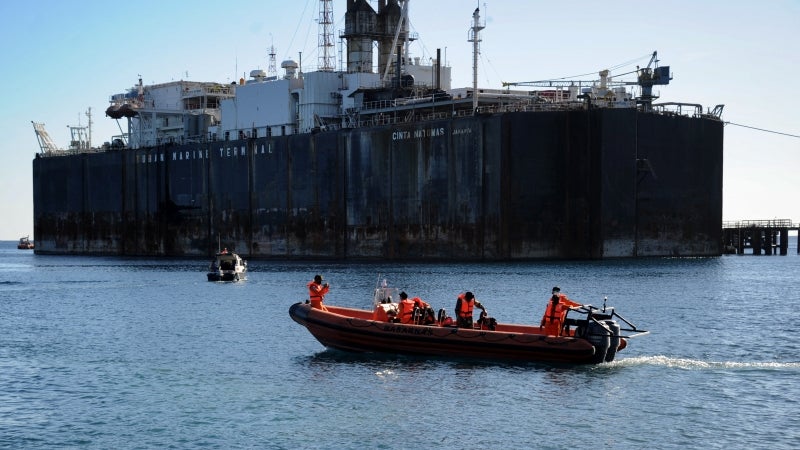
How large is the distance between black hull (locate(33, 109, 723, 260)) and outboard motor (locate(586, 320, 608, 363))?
39.9 metres

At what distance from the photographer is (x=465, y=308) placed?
2781 cm

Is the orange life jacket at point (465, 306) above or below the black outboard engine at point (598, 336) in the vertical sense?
above

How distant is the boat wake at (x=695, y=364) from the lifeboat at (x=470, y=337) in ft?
2.12

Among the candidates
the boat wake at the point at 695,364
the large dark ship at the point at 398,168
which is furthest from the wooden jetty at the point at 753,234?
the boat wake at the point at 695,364

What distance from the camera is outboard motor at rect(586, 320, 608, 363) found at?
26.5 metres

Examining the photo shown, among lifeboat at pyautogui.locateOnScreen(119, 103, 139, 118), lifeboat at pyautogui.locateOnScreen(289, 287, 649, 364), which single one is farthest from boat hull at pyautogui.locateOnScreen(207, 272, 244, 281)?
lifeboat at pyautogui.locateOnScreen(119, 103, 139, 118)

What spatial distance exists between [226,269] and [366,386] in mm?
36328

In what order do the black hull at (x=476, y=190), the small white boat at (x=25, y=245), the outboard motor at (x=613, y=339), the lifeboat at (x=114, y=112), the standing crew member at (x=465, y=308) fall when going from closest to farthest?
the outboard motor at (x=613, y=339)
the standing crew member at (x=465, y=308)
the black hull at (x=476, y=190)
the lifeboat at (x=114, y=112)
the small white boat at (x=25, y=245)

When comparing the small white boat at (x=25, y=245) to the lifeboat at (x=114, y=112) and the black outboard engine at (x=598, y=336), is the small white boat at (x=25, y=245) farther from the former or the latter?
the black outboard engine at (x=598, y=336)

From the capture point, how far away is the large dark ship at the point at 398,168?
66.6 m

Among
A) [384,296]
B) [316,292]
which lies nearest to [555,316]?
[384,296]

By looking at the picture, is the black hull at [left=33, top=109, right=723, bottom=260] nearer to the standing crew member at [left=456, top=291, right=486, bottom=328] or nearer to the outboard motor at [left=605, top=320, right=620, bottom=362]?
the standing crew member at [left=456, top=291, right=486, bottom=328]

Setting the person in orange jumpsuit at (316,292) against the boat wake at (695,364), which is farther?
the person in orange jumpsuit at (316,292)

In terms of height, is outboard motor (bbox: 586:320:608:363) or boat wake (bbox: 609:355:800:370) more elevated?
outboard motor (bbox: 586:320:608:363)
